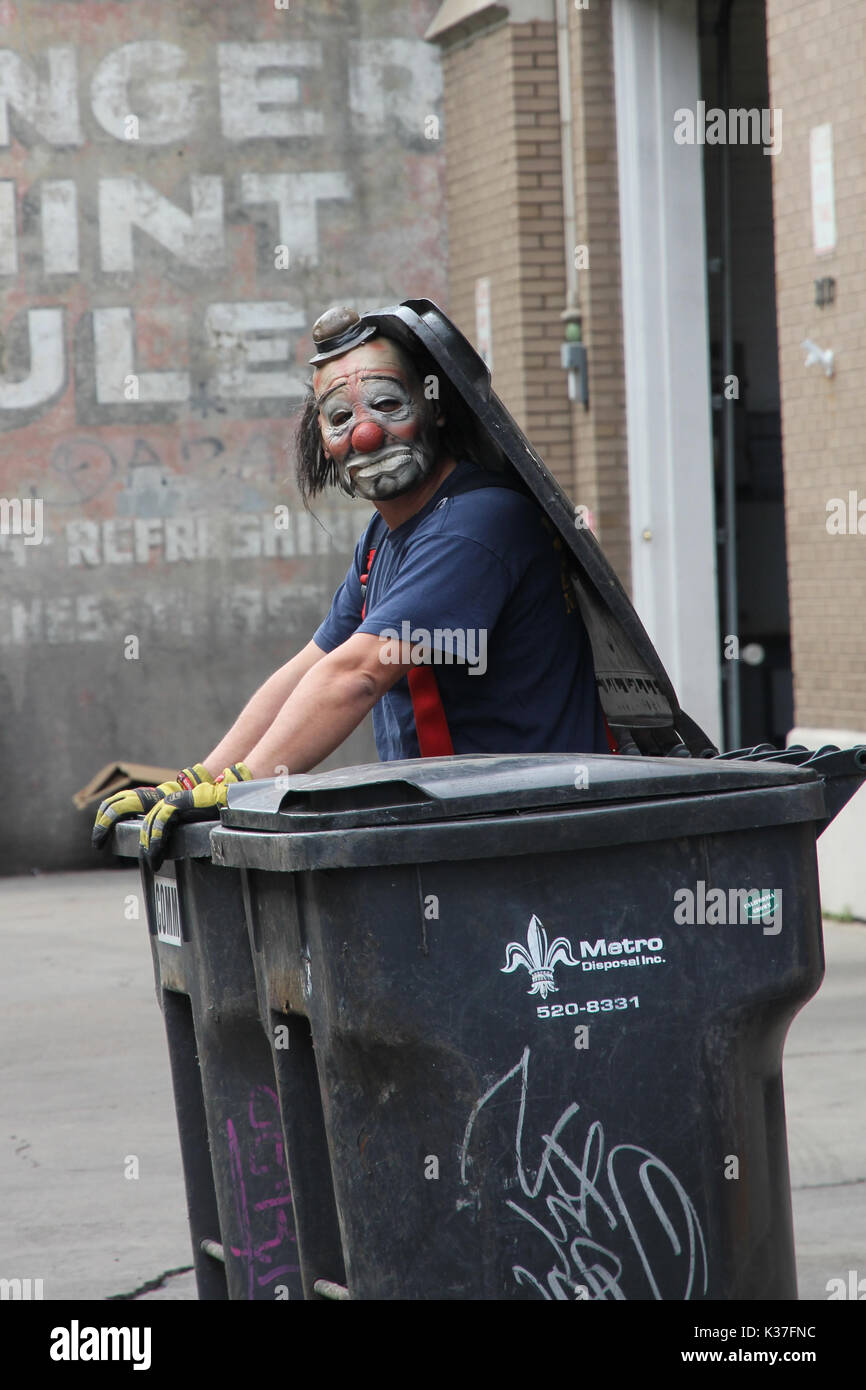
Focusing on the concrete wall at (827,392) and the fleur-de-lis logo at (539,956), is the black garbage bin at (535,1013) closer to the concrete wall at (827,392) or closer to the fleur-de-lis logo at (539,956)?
the fleur-de-lis logo at (539,956)

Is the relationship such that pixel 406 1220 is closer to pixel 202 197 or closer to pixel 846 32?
pixel 846 32

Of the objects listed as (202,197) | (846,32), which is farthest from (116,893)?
(846,32)

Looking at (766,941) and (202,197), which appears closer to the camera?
(766,941)

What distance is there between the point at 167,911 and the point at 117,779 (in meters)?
8.57

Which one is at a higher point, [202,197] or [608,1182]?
[202,197]

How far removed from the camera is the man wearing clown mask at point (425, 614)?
11.4ft

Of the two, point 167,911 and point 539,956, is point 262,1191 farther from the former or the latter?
point 539,956

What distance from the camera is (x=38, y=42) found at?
39.4 ft

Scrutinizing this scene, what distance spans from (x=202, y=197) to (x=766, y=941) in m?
9.96

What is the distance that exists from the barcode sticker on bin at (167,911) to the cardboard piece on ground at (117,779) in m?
8.12

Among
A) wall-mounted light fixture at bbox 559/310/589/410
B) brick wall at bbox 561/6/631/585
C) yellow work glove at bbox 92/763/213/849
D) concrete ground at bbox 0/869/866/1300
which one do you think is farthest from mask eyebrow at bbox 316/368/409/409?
wall-mounted light fixture at bbox 559/310/589/410

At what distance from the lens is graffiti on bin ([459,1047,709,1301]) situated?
118 inches

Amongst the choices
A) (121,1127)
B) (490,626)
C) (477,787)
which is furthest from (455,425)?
(121,1127)

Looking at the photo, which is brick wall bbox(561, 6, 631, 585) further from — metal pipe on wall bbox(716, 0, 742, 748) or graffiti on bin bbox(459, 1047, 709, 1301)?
graffiti on bin bbox(459, 1047, 709, 1301)
